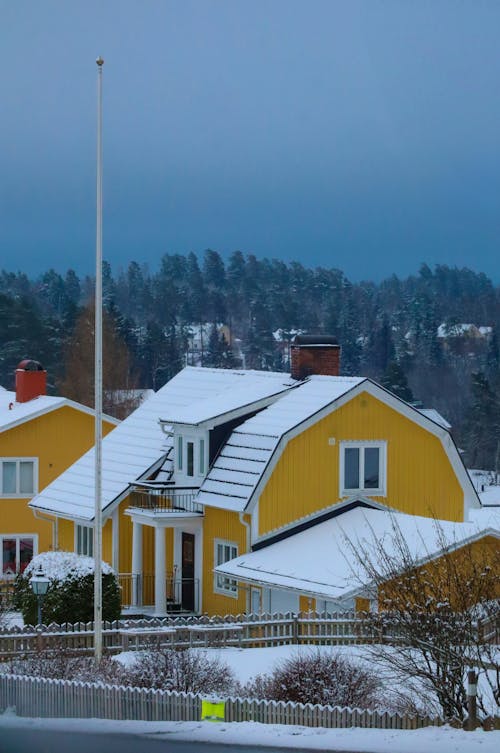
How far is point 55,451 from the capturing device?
5131cm

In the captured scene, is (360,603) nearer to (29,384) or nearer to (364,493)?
(364,493)

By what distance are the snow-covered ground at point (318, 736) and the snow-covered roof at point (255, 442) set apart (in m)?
14.6

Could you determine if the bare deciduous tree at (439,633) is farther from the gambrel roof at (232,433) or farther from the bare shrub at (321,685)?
the gambrel roof at (232,433)

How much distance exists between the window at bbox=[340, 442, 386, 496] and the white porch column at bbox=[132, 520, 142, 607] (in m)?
5.72

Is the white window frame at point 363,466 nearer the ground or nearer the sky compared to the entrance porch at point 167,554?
nearer the sky

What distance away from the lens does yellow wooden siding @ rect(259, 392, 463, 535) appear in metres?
36.6

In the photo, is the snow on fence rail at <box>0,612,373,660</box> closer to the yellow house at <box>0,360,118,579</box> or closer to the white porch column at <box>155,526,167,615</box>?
the white porch column at <box>155,526,167,615</box>

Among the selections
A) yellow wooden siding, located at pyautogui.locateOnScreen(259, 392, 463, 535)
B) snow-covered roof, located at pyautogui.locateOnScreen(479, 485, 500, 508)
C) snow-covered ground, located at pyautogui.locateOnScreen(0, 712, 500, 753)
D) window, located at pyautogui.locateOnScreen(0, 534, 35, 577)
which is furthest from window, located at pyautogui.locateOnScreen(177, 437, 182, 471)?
snow-covered roof, located at pyautogui.locateOnScreen(479, 485, 500, 508)

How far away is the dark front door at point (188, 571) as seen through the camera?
38.4m

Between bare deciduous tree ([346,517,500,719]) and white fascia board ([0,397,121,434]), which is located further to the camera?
white fascia board ([0,397,121,434])

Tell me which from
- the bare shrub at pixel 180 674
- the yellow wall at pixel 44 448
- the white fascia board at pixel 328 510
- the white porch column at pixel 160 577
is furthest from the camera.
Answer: the yellow wall at pixel 44 448

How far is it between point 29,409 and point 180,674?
2869 centimetres

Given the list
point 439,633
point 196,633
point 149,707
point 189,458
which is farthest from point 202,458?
point 439,633

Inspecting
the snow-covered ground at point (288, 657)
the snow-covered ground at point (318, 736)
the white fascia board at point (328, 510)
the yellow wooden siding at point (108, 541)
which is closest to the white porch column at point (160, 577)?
the white fascia board at point (328, 510)
